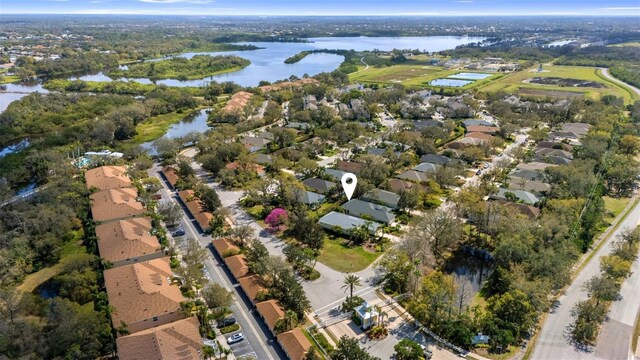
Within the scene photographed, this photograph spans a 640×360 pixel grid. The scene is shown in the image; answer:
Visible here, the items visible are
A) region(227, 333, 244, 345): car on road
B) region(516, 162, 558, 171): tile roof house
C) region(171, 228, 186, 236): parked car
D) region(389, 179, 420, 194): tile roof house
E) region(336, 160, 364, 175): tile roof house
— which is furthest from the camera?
region(336, 160, 364, 175): tile roof house

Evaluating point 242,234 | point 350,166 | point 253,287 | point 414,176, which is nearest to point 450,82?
point 350,166

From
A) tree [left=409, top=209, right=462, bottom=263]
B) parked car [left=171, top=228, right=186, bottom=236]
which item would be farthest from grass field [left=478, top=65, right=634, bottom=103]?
parked car [left=171, top=228, right=186, bottom=236]

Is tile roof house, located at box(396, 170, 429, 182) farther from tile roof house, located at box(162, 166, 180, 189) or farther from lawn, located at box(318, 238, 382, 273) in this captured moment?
tile roof house, located at box(162, 166, 180, 189)

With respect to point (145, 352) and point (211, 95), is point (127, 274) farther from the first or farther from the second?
point (211, 95)

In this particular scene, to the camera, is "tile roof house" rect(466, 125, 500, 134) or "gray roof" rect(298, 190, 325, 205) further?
"tile roof house" rect(466, 125, 500, 134)

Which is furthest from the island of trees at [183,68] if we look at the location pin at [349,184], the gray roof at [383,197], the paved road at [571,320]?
the paved road at [571,320]

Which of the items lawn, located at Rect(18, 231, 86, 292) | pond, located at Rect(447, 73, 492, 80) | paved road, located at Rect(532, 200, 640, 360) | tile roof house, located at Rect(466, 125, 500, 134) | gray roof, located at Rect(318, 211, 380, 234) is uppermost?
pond, located at Rect(447, 73, 492, 80)

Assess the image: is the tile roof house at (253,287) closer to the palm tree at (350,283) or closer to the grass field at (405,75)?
the palm tree at (350,283)
